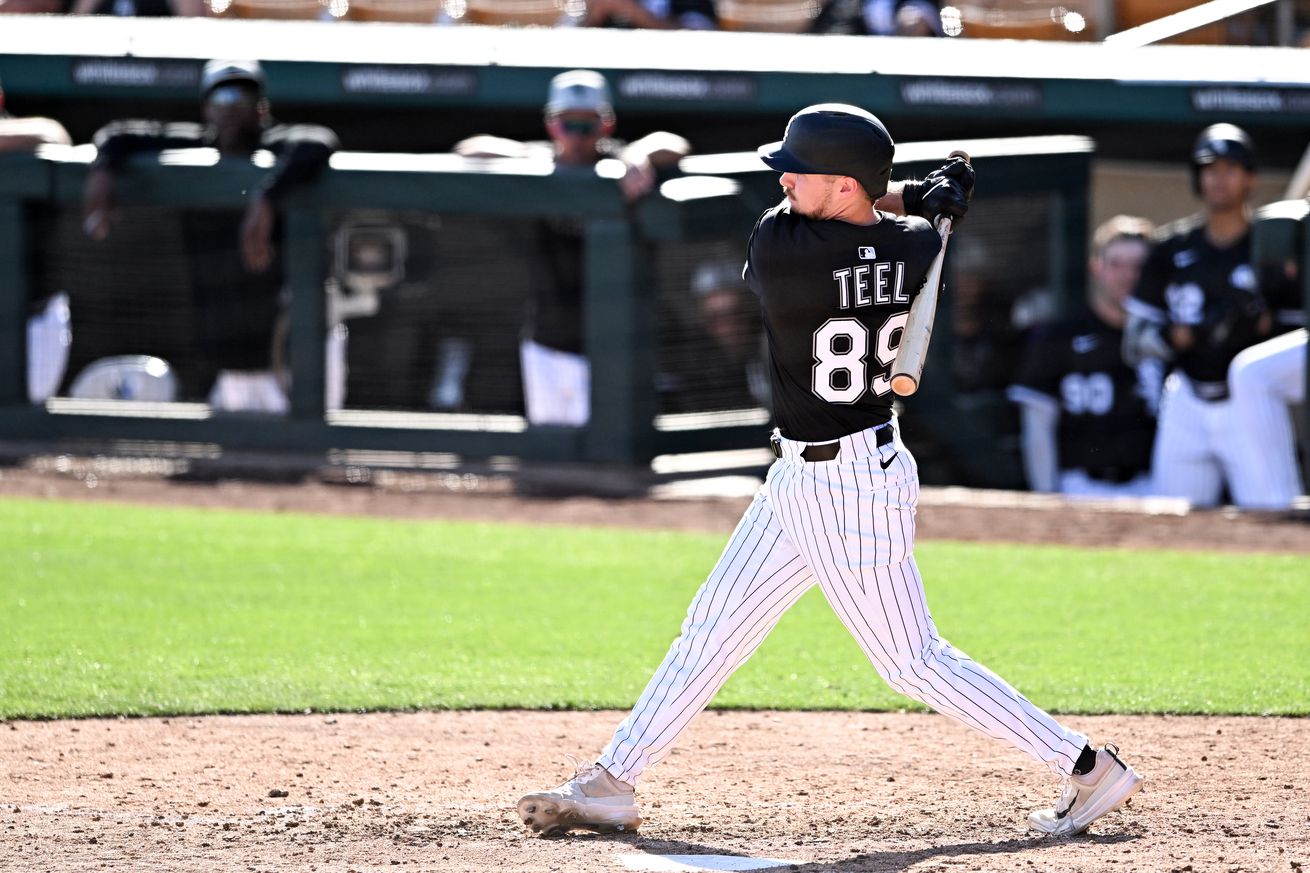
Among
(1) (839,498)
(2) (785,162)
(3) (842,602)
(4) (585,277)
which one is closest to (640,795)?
(3) (842,602)

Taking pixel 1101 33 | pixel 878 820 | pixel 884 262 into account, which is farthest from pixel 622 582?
pixel 1101 33

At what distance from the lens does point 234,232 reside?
8.47 metres

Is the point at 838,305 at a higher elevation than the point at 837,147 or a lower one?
lower

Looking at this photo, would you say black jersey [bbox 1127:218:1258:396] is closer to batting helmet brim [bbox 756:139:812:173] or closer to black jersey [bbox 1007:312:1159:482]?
black jersey [bbox 1007:312:1159:482]

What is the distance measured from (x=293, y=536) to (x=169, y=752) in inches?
113

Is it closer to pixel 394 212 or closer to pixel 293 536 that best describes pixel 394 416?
pixel 394 212

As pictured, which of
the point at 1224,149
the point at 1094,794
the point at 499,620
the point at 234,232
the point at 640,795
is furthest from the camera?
the point at 234,232

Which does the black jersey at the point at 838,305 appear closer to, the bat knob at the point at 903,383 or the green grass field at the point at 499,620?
the bat knob at the point at 903,383

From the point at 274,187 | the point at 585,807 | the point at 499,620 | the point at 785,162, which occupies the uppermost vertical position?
the point at 785,162

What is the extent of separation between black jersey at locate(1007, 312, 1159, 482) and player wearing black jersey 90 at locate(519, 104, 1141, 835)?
533 cm

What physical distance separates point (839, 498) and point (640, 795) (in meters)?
0.93

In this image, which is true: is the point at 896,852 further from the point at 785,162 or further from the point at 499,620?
the point at 499,620

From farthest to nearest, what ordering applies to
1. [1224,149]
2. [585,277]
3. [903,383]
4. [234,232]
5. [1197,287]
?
[234,232] < [585,277] < [1197,287] < [1224,149] < [903,383]

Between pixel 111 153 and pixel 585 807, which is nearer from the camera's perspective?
pixel 585 807
